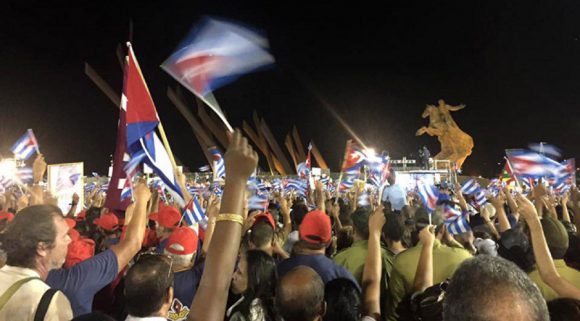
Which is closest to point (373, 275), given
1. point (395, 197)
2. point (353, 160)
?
point (395, 197)

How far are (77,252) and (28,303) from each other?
6.47 ft

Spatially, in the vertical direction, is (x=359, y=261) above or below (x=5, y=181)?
below

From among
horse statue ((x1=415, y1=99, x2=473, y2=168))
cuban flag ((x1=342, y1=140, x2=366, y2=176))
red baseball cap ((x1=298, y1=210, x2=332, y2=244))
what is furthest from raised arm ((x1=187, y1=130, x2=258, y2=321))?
horse statue ((x1=415, y1=99, x2=473, y2=168))

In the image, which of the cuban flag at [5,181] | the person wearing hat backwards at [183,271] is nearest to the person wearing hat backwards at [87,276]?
the person wearing hat backwards at [183,271]

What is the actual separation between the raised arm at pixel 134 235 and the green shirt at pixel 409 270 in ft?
7.73

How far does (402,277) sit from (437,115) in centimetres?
3208

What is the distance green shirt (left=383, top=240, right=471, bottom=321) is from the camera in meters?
3.83

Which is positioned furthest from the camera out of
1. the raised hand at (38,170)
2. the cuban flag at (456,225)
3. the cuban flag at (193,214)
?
the raised hand at (38,170)

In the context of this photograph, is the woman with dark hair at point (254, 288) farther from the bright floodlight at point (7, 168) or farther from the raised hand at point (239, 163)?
the bright floodlight at point (7, 168)

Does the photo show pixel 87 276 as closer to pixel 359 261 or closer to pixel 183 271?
pixel 183 271

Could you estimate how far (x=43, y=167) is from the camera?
6781 mm

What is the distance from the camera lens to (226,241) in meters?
1.73

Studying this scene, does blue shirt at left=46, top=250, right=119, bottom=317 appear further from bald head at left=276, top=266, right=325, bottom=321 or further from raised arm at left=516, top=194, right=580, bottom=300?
raised arm at left=516, top=194, right=580, bottom=300

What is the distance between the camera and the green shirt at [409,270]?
12.6ft
